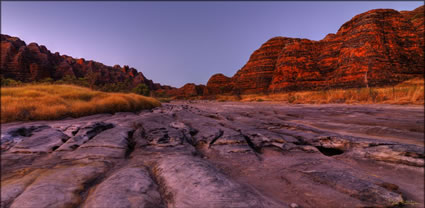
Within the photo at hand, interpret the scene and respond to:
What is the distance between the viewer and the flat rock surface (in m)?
1.37

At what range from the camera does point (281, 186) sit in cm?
180

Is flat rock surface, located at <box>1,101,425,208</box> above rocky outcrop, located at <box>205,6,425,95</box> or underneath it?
underneath

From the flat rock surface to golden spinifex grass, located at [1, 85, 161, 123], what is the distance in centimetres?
29

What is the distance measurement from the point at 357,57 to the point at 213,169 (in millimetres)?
40898

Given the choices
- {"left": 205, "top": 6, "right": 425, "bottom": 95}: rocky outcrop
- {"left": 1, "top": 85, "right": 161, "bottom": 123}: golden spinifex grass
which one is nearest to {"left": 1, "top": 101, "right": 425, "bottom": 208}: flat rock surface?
{"left": 1, "top": 85, "right": 161, "bottom": 123}: golden spinifex grass

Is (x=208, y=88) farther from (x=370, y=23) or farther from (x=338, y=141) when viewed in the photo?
(x=338, y=141)

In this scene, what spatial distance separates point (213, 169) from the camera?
6.39 ft

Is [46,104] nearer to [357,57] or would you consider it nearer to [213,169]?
[213,169]

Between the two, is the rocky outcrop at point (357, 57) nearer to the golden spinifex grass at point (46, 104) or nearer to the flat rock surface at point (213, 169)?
the flat rock surface at point (213, 169)

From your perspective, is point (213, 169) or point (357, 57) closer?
point (213, 169)

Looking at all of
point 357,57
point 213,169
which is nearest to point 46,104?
point 213,169

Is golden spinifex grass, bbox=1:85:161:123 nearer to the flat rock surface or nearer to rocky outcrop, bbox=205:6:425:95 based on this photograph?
the flat rock surface

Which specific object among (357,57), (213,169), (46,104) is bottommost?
(213,169)

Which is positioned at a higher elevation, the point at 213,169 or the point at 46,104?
the point at 46,104
